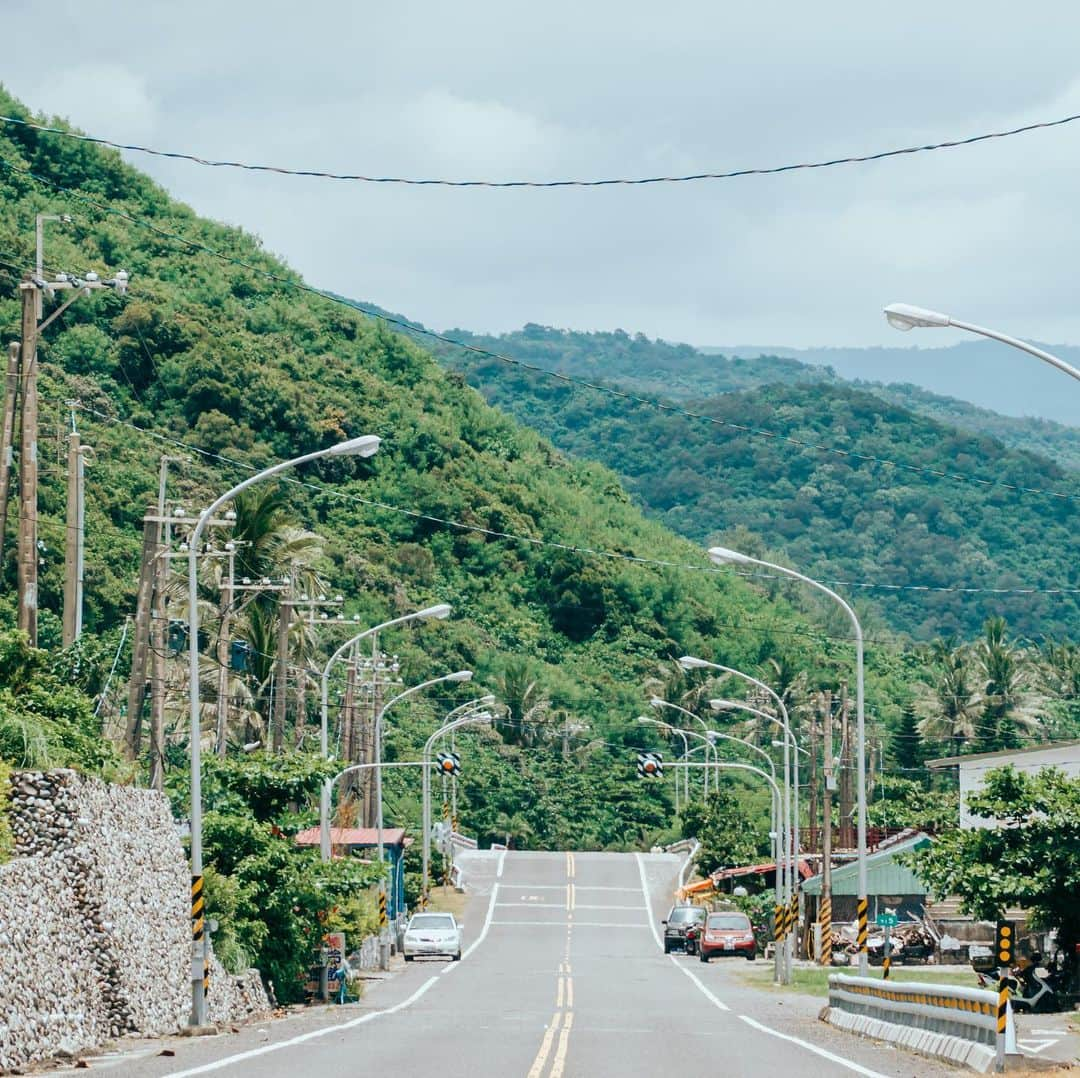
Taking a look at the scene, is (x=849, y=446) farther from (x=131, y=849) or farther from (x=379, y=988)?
(x=131, y=849)

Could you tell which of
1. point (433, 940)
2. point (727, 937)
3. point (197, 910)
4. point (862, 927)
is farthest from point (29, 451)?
point (727, 937)

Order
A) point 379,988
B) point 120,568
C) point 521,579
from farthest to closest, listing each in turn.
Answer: point 521,579 < point 120,568 < point 379,988

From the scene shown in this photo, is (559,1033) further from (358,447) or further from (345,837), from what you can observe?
(345,837)

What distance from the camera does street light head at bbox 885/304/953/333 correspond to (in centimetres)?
2004

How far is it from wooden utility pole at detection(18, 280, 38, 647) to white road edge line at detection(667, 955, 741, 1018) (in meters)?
14.8

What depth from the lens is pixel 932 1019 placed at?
73.3 feet

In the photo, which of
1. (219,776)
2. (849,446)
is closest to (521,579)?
(849,446)

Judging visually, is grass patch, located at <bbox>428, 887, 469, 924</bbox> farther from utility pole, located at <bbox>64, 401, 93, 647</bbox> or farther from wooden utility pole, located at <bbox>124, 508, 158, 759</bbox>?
wooden utility pole, located at <bbox>124, 508, 158, 759</bbox>

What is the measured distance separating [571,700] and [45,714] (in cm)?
8404

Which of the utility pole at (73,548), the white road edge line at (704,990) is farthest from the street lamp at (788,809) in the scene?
the utility pole at (73,548)

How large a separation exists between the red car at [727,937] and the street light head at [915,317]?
40.9 meters

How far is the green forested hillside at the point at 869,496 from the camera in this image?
492 feet

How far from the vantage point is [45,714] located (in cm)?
2858

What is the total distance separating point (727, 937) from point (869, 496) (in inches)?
4384
